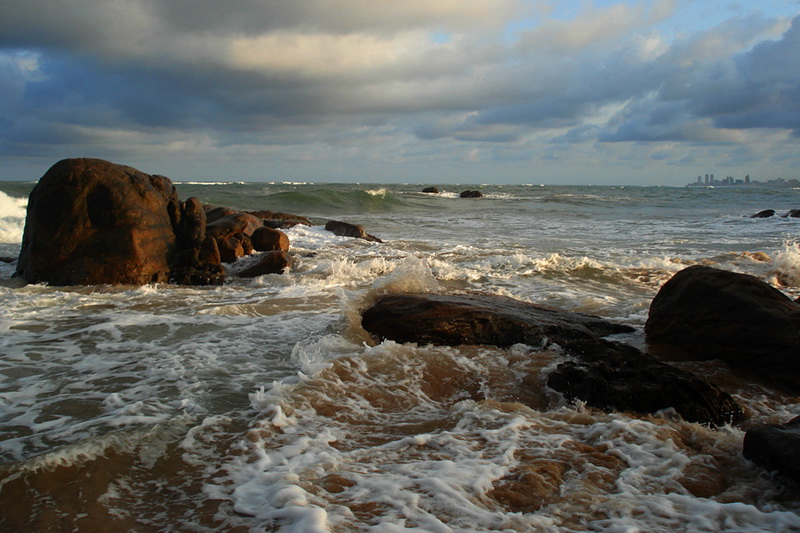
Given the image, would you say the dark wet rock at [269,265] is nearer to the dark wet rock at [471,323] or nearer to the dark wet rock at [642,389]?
the dark wet rock at [471,323]

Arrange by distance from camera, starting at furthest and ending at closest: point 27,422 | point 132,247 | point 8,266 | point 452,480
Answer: point 8,266 < point 132,247 < point 27,422 < point 452,480

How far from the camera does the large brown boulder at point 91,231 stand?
24.3 ft

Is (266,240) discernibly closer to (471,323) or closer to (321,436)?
(471,323)

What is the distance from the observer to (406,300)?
5.60m

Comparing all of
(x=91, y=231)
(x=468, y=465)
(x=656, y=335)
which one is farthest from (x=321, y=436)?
(x=91, y=231)

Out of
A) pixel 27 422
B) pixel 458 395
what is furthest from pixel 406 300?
pixel 27 422

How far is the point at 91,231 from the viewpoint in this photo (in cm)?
758

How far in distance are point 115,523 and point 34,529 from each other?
0.32 meters

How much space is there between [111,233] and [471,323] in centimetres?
568

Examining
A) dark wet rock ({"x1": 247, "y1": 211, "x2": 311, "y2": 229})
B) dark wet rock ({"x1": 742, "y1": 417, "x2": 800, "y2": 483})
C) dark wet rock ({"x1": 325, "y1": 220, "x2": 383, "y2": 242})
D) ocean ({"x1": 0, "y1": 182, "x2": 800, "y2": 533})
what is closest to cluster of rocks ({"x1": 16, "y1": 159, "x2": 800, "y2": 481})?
dark wet rock ({"x1": 742, "y1": 417, "x2": 800, "y2": 483})

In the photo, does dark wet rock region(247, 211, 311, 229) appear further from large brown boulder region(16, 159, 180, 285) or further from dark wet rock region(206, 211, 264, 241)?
large brown boulder region(16, 159, 180, 285)

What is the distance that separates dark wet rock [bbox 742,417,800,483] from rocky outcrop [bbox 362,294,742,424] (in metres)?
0.50

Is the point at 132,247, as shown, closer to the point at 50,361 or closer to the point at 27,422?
the point at 50,361

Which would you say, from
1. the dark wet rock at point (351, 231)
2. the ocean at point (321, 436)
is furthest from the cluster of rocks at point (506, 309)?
the dark wet rock at point (351, 231)
